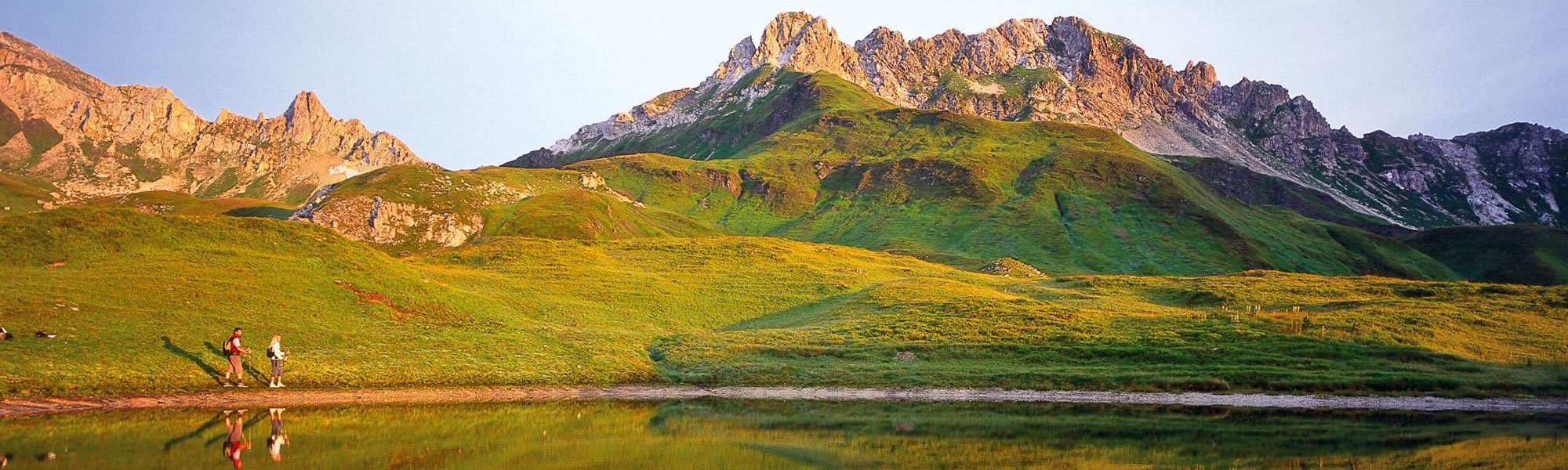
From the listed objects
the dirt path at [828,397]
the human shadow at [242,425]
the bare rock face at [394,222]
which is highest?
the bare rock face at [394,222]

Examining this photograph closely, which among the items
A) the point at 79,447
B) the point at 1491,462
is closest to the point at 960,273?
the point at 1491,462

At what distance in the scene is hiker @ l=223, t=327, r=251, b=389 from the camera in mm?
40531

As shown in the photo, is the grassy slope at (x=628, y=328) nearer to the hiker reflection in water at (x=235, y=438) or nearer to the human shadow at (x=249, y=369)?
the human shadow at (x=249, y=369)

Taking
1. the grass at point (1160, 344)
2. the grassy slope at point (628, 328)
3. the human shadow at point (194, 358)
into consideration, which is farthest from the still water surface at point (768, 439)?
the grass at point (1160, 344)

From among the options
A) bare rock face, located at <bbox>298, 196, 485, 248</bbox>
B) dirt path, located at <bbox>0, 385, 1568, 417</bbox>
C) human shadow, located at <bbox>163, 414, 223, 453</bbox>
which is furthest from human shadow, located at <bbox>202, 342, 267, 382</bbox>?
bare rock face, located at <bbox>298, 196, 485, 248</bbox>

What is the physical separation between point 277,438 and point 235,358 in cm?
1480

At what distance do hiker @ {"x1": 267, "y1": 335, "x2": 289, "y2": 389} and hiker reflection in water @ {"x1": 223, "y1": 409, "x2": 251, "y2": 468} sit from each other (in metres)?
5.01

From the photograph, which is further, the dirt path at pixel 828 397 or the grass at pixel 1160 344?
the grass at pixel 1160 344

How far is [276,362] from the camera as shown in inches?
1620

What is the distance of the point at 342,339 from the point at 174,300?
937 centimetres

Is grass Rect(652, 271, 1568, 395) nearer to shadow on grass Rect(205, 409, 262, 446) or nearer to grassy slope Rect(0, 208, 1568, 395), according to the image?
grassy slope Rect(0, 208, 1568, 395)

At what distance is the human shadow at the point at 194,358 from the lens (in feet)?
135

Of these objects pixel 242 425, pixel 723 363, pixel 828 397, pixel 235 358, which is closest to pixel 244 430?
pixel 242 425

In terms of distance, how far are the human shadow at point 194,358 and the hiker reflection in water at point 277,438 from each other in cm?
729
